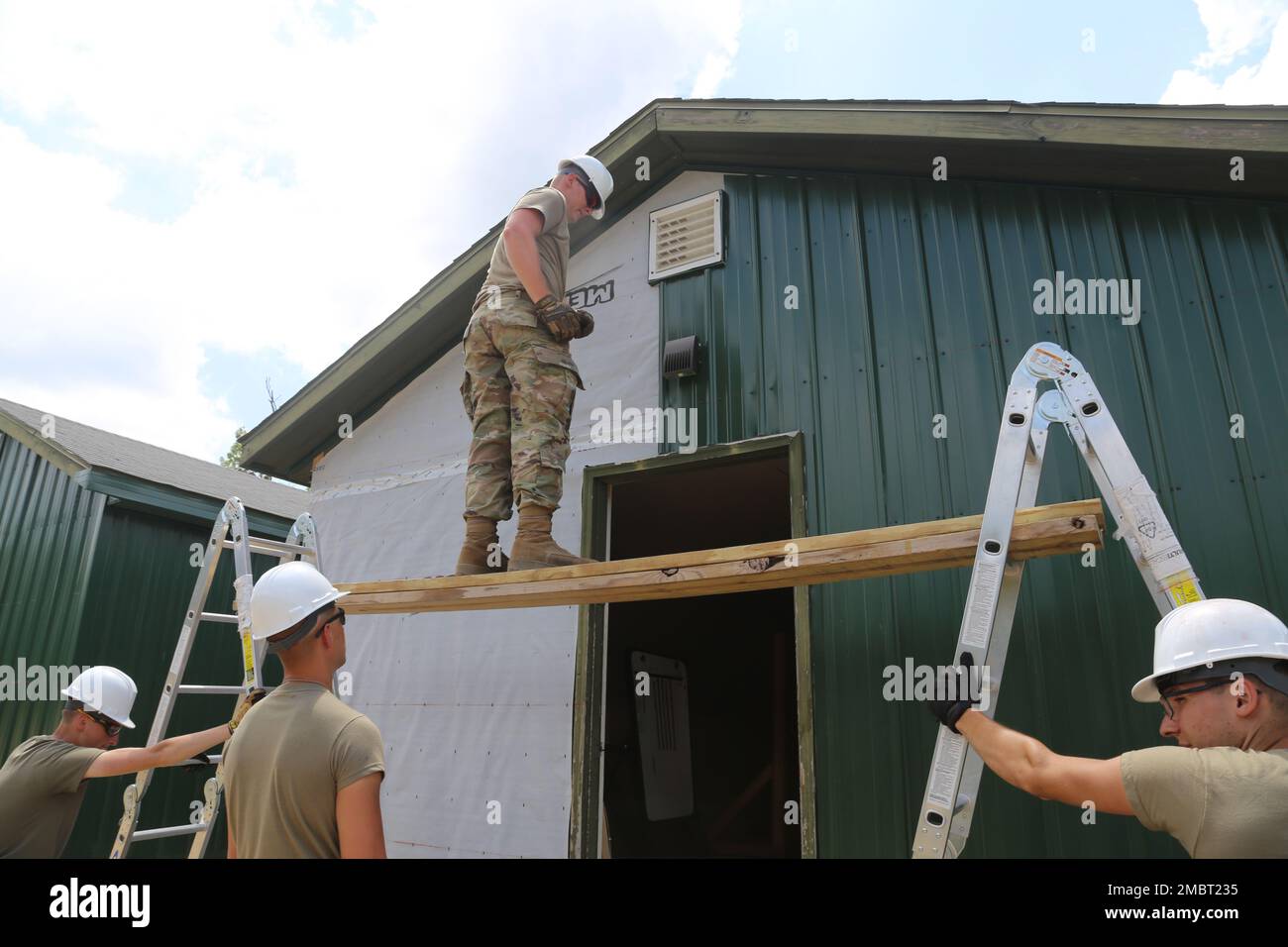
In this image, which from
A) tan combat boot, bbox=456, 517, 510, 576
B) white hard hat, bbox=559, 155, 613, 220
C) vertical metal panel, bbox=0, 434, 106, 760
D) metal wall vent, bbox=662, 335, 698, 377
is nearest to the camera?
tan combat boot, bbox=456, 517, 510, 576

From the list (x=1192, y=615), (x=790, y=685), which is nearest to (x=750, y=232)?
(x=1192, y=615)

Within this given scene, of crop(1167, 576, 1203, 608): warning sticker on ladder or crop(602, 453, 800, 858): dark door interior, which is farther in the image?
crop(602, 453, 800, 858): dark door interior

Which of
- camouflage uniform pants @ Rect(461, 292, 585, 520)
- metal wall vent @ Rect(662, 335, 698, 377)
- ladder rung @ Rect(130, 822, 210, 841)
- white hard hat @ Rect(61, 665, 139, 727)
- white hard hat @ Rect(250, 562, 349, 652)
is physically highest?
metal wall vent @ Rect(662, 335, 698, 377)

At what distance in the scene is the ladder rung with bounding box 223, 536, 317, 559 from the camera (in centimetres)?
480

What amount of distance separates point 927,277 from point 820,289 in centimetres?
67

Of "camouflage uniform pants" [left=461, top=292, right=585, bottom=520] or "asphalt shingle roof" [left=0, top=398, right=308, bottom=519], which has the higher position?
"asphalt shingle roof" [left=0, top=398, right=308, bottom=519]

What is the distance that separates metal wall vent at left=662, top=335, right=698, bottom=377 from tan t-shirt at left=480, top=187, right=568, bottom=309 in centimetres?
120

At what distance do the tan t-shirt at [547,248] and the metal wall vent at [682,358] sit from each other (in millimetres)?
1204

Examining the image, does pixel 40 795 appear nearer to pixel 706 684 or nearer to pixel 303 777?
pixel 303 777

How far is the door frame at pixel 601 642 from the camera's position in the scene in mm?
4488

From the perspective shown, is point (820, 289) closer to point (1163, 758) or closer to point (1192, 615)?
point (1192, 615)

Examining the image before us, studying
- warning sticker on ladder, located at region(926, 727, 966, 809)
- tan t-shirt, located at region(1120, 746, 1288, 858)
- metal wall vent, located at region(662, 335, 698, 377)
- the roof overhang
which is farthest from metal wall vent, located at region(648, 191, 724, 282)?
tan t-shirt, located at region(1120, 746, 1288, 858)

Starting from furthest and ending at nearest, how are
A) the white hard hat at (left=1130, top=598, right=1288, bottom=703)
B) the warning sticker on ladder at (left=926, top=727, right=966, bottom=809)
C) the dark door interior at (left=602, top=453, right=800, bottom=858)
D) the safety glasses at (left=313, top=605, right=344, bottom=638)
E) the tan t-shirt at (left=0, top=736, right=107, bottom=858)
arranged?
1. the dark door interior at (left=602, top=453, right=800, bottom=858)
2. the tan t-shirt at (left=0, top=736, right=107, bottom=858)
3. the safety glasses at (left=313, top=605, right=344, bottom=638)
4. the warning sticker on ladder at (left=926, top=727, right=966, bottom=809)
5. the white hard hat at (left=1130, top=598, right=1288, bottom=703)

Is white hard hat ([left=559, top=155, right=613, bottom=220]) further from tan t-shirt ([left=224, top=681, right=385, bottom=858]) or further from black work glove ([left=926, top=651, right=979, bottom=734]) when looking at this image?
black work glove ([left=926, top=651, right=979, bottom=734])
